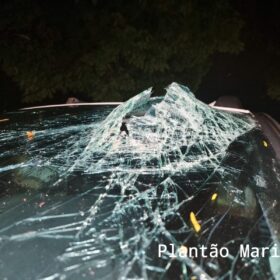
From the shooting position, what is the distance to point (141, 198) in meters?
1.57

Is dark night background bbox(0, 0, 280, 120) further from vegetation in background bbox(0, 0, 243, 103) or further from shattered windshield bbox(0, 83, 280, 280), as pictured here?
shattered windshield bbox(0, 83, 280, 280)

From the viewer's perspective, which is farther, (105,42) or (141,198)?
(105,42)

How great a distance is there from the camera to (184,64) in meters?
6.16

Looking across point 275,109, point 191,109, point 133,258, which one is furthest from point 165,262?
point 275,109

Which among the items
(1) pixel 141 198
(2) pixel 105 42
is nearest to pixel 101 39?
(2) pixel 105 42

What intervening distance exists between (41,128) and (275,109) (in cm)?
613

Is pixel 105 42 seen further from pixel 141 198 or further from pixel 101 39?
pixel 141 198

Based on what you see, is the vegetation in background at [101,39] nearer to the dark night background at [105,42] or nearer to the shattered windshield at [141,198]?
the dark night background at [105,42]

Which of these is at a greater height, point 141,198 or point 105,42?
point 105,42

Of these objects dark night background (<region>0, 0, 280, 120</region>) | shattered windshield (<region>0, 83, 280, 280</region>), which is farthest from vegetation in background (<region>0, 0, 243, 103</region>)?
shattered windshield (<region>0, 83, 280, 280</region>)

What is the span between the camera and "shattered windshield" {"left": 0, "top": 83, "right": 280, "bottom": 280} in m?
1.24

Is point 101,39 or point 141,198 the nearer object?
point 141,198

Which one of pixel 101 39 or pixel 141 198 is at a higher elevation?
pixel 101 39

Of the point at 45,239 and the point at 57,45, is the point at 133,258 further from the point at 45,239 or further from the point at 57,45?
the point at 57,45
